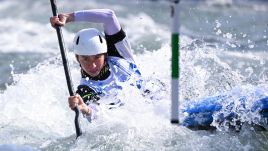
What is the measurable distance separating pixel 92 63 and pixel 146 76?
3.14ft

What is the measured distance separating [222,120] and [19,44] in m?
7.72

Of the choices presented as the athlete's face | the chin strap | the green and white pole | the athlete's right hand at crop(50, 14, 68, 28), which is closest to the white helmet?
the athlete's face

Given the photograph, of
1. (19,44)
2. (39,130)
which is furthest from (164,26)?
(39,130)

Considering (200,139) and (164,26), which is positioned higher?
(200,139)

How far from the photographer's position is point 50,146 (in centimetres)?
564

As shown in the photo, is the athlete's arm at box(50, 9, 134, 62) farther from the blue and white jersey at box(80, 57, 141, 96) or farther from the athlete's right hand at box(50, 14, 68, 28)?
the athlete's right hand at box(50, 14, 68, 28)

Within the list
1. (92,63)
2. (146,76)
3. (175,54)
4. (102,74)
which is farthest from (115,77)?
(175,54)

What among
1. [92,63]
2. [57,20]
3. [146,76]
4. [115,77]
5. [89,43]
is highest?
[57,20]

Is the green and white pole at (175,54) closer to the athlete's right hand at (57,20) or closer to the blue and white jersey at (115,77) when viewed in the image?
the athlete's right hand at (57,20)

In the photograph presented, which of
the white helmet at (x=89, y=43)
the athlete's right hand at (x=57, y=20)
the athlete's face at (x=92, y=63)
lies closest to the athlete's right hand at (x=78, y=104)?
the athlete's face at (x=92, y=63)

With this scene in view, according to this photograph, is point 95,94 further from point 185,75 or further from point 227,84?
point 227,84

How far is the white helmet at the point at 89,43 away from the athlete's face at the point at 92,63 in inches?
2.0

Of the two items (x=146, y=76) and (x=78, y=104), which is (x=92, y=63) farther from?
(x=146, y=76)

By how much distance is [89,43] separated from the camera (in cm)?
555
